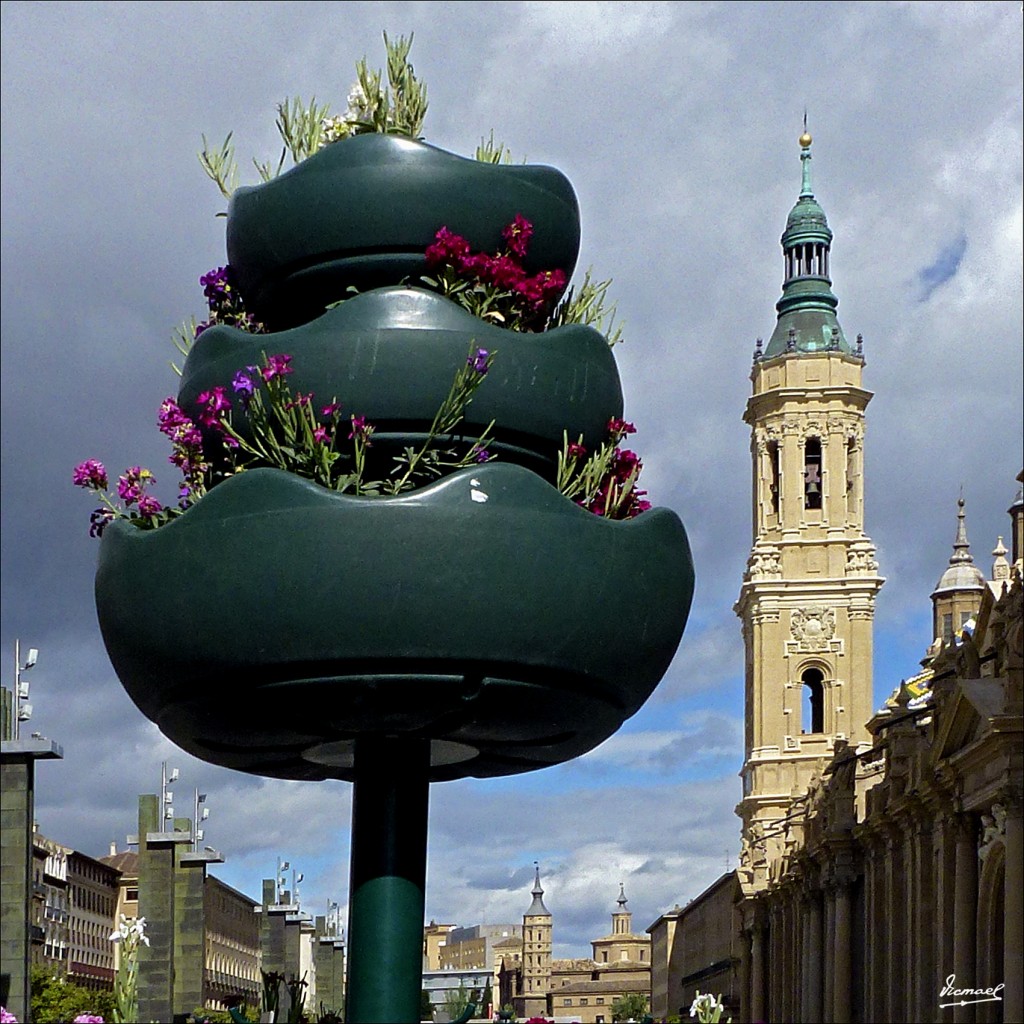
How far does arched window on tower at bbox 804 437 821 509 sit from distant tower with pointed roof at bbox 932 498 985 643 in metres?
11.4

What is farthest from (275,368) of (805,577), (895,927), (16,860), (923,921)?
(805,577)

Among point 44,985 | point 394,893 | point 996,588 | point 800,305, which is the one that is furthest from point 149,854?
point 800,305

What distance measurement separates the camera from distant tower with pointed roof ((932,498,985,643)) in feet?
290

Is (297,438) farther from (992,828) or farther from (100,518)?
(992,828)

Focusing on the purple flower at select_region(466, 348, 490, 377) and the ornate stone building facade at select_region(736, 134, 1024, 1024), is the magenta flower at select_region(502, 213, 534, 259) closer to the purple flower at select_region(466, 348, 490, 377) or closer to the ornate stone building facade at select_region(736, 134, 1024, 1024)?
the purple flower at select_region(466, 348, 490, 377)

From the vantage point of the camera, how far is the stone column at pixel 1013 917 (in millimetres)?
36750

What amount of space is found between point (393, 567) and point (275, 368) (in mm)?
1153

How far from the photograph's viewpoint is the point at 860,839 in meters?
54.8

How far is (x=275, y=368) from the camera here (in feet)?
33.7

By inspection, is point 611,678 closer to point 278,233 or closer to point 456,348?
point 456,348

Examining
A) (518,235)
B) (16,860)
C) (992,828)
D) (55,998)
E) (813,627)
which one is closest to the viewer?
(518,235)

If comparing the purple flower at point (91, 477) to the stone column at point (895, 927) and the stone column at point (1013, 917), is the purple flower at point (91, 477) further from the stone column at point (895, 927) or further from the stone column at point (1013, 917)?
the stone column at point (895, 927)

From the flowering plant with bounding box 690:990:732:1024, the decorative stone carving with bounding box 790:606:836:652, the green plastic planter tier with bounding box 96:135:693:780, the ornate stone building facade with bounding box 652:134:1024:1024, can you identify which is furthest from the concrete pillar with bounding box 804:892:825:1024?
the green plastic planter tier with bounding box 96:135:693:780

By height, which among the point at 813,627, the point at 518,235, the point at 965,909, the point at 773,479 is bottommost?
the point at 965,909
